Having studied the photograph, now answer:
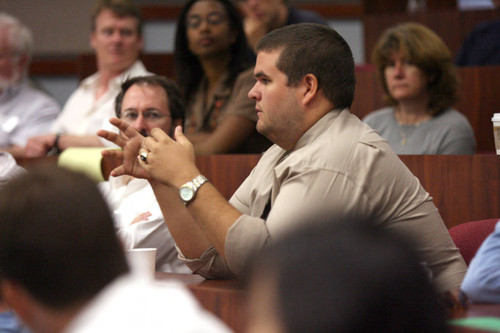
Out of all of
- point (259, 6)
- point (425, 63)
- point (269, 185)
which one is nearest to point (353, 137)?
point (269, 185)

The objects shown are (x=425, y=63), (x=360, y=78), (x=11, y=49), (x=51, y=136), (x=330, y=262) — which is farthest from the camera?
(x=11, y=49)

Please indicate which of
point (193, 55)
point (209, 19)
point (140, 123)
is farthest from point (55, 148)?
point (140, 123)

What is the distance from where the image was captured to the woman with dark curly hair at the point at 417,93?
2.82m

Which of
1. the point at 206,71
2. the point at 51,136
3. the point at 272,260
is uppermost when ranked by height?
the point at 272,260

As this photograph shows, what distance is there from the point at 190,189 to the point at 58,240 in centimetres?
80

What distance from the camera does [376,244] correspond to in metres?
0.64

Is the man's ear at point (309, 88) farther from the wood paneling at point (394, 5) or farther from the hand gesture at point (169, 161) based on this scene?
the wood paneling at point (394, 5)

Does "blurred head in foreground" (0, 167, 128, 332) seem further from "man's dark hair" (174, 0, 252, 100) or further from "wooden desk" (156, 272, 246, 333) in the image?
"man's dark hair" (174, 0, 252, 100)

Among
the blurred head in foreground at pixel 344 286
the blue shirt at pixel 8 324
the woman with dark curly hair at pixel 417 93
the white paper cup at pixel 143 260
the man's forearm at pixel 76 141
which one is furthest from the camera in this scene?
the man's forearm at pixel 76 141

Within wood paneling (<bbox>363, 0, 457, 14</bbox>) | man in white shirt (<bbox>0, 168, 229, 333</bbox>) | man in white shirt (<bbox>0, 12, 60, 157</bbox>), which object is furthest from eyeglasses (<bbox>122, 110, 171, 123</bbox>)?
wood paneling (<bbox>363, 0, 457, 14</bbox>)

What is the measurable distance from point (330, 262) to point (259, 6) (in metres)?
3.16

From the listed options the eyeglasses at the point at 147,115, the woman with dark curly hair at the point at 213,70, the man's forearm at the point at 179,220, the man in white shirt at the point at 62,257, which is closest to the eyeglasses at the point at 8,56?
the woman with dark curly hair at the point at 213,70

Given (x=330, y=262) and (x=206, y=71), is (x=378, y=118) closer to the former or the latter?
(x=206, y=71)

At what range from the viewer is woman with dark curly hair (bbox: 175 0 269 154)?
2.88 metres
